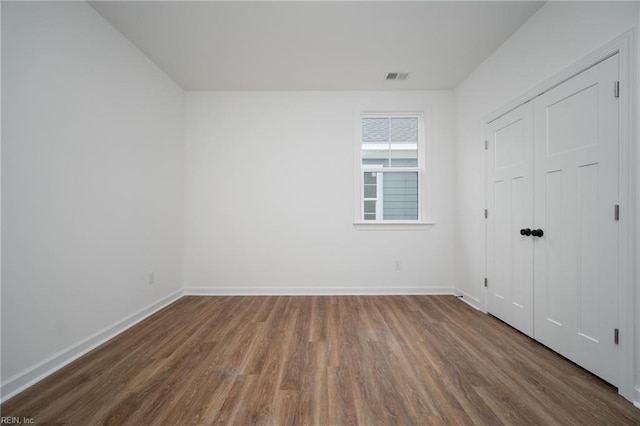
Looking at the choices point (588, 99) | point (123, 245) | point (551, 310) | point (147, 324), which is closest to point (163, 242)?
point (123, 245)

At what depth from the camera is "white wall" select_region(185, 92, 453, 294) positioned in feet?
12.1

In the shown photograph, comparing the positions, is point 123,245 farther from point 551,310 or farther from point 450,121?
point 450,121

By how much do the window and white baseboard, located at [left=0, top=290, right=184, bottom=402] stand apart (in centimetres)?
299

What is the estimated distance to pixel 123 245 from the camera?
254 cm

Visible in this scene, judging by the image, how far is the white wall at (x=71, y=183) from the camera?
5.36 feet

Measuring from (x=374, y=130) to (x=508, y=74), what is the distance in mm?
1645

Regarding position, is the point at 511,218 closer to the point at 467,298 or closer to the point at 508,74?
the point at 467,298

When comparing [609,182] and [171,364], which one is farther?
[171,364]

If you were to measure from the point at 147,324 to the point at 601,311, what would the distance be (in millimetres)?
3793

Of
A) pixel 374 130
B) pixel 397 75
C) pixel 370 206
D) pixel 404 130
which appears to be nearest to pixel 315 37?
pixel 397 75

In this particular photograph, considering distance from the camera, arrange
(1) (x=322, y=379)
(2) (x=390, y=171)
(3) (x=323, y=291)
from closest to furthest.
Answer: (1) (x=322, y=379)
(3) (x=323, y=291)
(2) (x=390, y=171)

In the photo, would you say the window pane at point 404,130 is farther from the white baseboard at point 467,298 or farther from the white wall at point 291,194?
the white baseboard at point 467,298

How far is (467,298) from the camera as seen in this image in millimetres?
3314

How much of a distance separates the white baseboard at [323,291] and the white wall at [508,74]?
0.45 metres
